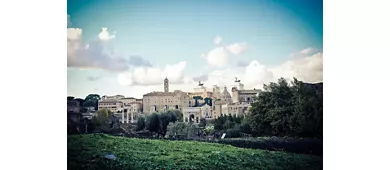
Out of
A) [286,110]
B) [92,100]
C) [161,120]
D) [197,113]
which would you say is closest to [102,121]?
[92,100]

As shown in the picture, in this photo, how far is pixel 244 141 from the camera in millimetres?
8492

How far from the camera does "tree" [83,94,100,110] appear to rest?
27.2 ft

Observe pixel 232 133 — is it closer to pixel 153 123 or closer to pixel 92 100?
pixel 153 123

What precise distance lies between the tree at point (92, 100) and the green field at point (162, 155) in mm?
429

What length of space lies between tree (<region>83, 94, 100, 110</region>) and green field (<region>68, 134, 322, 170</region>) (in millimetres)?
429

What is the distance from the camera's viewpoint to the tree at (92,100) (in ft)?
27.2

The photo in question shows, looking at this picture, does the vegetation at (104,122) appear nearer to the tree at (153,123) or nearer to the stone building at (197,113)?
the tree at (153,123)

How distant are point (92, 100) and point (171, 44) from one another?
→ 53.1 inches

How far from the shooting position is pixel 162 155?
8.20 meters
